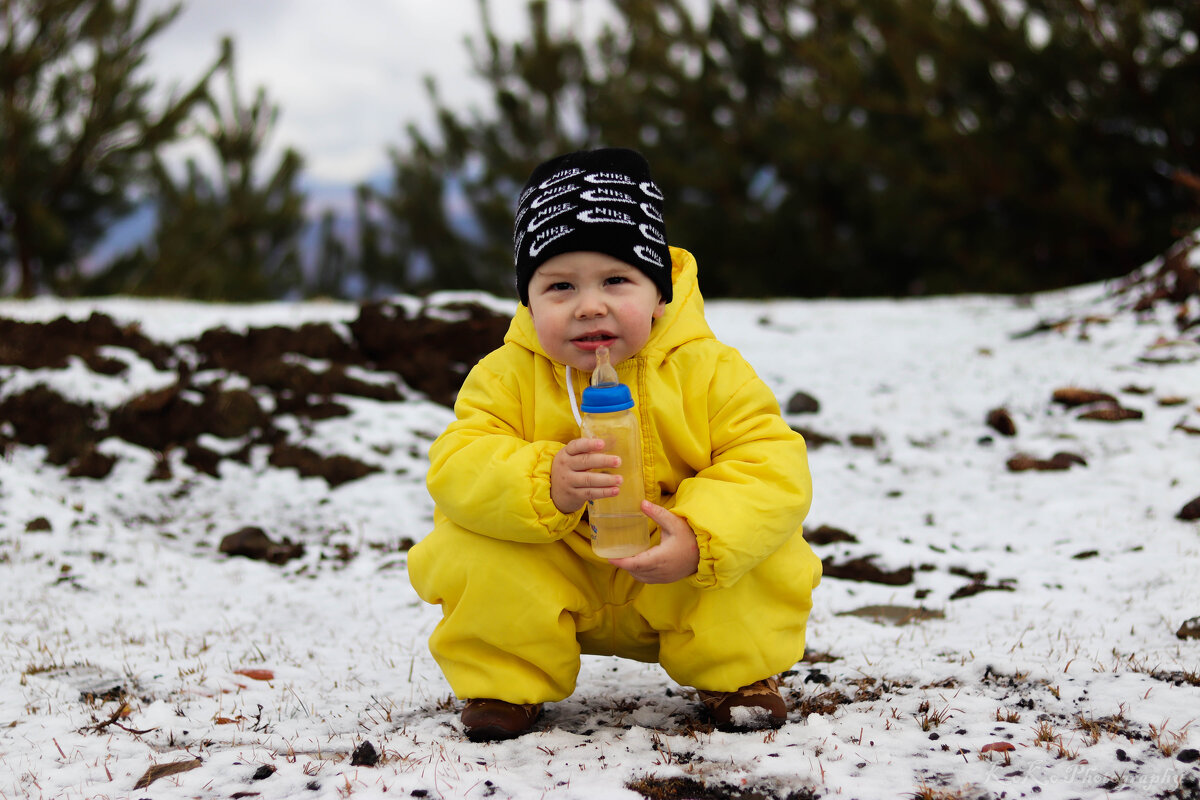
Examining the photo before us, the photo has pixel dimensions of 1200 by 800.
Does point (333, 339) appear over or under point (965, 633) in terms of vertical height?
over

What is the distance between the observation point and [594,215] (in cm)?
227

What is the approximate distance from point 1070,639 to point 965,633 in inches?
13.5

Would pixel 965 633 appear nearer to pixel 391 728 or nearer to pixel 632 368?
pixel 632 368

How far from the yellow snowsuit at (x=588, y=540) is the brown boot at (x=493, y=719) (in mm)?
48

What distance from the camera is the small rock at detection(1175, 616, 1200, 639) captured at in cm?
295

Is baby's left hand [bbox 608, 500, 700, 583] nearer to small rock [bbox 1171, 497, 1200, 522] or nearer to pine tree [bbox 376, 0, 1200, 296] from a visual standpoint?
small rock [bbox 1171, 497, 1200, 522]

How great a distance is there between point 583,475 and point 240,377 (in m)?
5.00

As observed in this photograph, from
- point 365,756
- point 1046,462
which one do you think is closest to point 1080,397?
point 1046,462

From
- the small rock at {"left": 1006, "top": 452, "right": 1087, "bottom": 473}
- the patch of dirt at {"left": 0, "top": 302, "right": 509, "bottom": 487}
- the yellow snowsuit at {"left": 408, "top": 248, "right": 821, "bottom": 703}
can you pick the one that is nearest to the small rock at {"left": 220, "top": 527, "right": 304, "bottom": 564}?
the patch of dirt at {"left": 0, "top": 302, "right": 509, "bottom": 487}

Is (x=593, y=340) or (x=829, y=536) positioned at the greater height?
(x=593, y=340)

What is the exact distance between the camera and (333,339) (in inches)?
272

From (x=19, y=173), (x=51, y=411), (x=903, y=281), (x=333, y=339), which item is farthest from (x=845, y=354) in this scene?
(x=19, y=173)

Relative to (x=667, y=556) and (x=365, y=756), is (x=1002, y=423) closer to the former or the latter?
(x=667, y=556)

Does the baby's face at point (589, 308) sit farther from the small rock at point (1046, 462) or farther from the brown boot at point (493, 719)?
the small rock at point (1046, 462)
